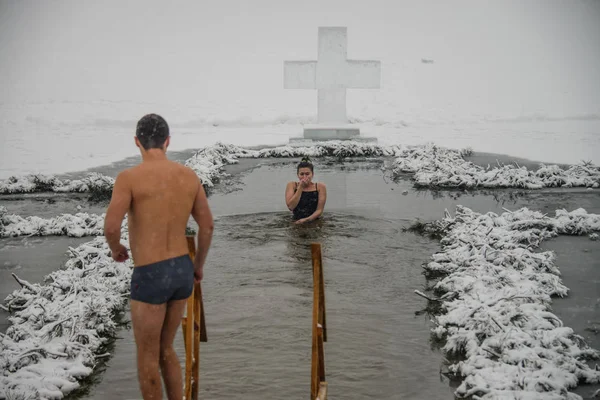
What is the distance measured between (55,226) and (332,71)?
11156 millimetres

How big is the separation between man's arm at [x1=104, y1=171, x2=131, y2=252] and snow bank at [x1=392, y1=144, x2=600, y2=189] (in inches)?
388

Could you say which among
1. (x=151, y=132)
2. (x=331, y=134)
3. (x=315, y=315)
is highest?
(x=151, y=132)

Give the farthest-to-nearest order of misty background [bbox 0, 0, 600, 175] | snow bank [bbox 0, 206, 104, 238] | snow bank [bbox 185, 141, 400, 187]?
1. misty background [bbox 0, 0, 600, 175]
2. snow bank [bbox 185, 141, 400, 187]
3. snow bank [bbox 0, 206, 104, 238]

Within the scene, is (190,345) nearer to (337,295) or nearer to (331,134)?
(337,295)

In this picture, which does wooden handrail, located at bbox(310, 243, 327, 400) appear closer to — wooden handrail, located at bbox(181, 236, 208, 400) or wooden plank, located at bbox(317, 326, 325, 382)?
wooden plank, located at bbox(317, 326, 325, 382)

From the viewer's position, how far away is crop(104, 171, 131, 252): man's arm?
157 inches

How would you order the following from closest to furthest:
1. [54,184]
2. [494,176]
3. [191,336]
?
1. [191,336]
2. [494,176]
3. [54,184]

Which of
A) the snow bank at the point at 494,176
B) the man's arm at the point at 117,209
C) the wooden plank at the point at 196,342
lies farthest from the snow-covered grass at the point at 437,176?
the man's arm at the point at 117,209

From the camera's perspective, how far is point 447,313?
6.39 m

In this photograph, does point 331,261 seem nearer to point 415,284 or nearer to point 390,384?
point 415,284

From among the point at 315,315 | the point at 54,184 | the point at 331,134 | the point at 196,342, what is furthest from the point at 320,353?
the point at 331,134

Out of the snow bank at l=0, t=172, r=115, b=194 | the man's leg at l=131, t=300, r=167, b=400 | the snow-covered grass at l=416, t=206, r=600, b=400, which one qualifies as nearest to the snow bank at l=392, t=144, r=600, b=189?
the snow-covered grass at l=416, t=206, r=600, b=400

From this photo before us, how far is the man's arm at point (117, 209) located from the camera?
13.1 ft

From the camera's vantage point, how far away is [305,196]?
33.6ft
